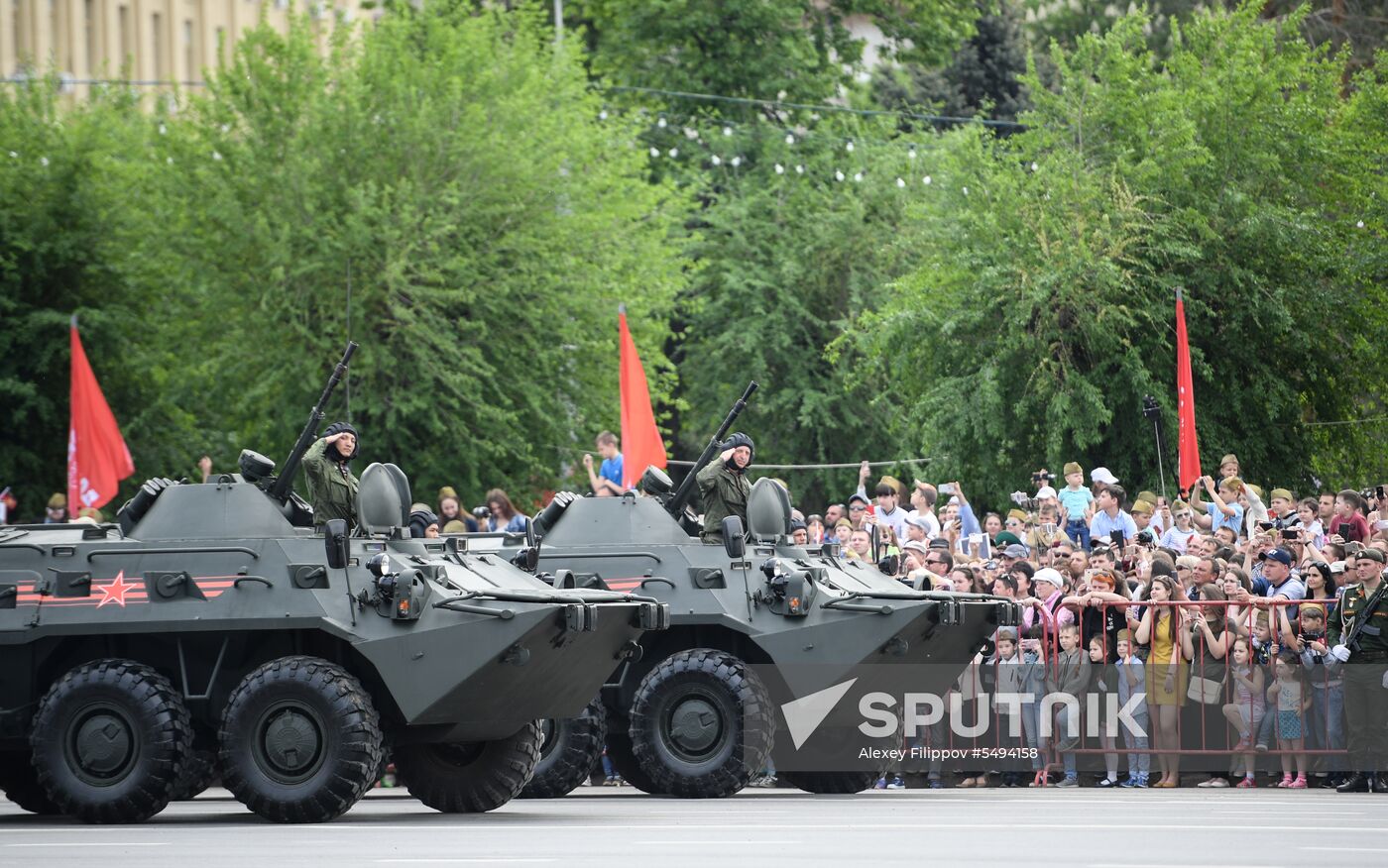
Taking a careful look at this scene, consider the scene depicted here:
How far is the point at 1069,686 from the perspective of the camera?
18.5 metres

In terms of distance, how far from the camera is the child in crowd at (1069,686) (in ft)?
60.5

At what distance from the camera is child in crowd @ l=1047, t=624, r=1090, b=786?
60.5 feet

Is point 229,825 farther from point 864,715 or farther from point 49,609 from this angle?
point 864,715

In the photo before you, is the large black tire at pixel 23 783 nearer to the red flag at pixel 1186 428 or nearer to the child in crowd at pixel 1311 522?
the child in crowd at pixel 1311 522

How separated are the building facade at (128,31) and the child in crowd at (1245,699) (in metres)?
39.8

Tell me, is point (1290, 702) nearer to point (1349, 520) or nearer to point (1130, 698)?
point (1130, 698)

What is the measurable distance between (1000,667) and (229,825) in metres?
6.29

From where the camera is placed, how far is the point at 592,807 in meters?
16.7

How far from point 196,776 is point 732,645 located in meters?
3.85

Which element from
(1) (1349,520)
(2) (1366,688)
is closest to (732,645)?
(2) (1366,688)

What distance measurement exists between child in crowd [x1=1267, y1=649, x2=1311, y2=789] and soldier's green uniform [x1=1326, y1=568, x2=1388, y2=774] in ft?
1.23

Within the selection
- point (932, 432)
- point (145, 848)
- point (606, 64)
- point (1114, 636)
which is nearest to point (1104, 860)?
point (145, 848)

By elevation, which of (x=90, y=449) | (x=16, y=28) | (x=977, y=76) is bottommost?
(x=90, y=449)

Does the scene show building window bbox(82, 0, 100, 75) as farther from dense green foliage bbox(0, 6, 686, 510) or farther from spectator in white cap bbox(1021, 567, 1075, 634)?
spectator in white cap bbox(1021, 567, 1075, 634)
